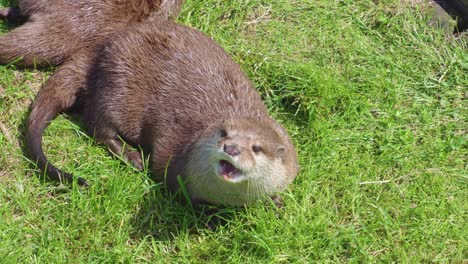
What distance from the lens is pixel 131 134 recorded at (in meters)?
3.16

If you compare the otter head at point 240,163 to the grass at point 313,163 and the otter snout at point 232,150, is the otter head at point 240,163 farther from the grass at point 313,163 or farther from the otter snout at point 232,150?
the grass at point 313,163

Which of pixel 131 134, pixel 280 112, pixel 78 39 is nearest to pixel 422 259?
pixel 280 112

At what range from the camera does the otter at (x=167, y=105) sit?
2.81 metres

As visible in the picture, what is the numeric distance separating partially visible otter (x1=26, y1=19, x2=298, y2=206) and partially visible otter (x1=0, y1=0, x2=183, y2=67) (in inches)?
5.5

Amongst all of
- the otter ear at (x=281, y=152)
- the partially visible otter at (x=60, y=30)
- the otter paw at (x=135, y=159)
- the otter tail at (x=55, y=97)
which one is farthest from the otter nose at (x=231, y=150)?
the partially visible otter at (x=60, y=30)

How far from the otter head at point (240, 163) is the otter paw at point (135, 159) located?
330 millimetres

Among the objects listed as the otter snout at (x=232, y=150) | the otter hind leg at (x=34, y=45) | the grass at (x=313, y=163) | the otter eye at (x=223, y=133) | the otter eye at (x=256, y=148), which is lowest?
the grass at (x=313, y=163)

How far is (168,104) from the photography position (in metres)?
3.06

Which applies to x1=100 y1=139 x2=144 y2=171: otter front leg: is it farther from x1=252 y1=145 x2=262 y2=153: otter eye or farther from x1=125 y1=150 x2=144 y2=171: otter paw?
x1=252 y1=145 x2=262 y2=153: otter eye

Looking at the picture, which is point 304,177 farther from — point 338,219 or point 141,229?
point 141,229

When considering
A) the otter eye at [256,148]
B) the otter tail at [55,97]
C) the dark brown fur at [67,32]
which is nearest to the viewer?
the otter eye at [256,148]

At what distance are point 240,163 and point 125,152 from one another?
781mm

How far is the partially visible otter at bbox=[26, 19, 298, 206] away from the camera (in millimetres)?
2807

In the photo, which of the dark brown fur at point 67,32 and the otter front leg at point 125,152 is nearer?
the otter front leg at point 125,152
